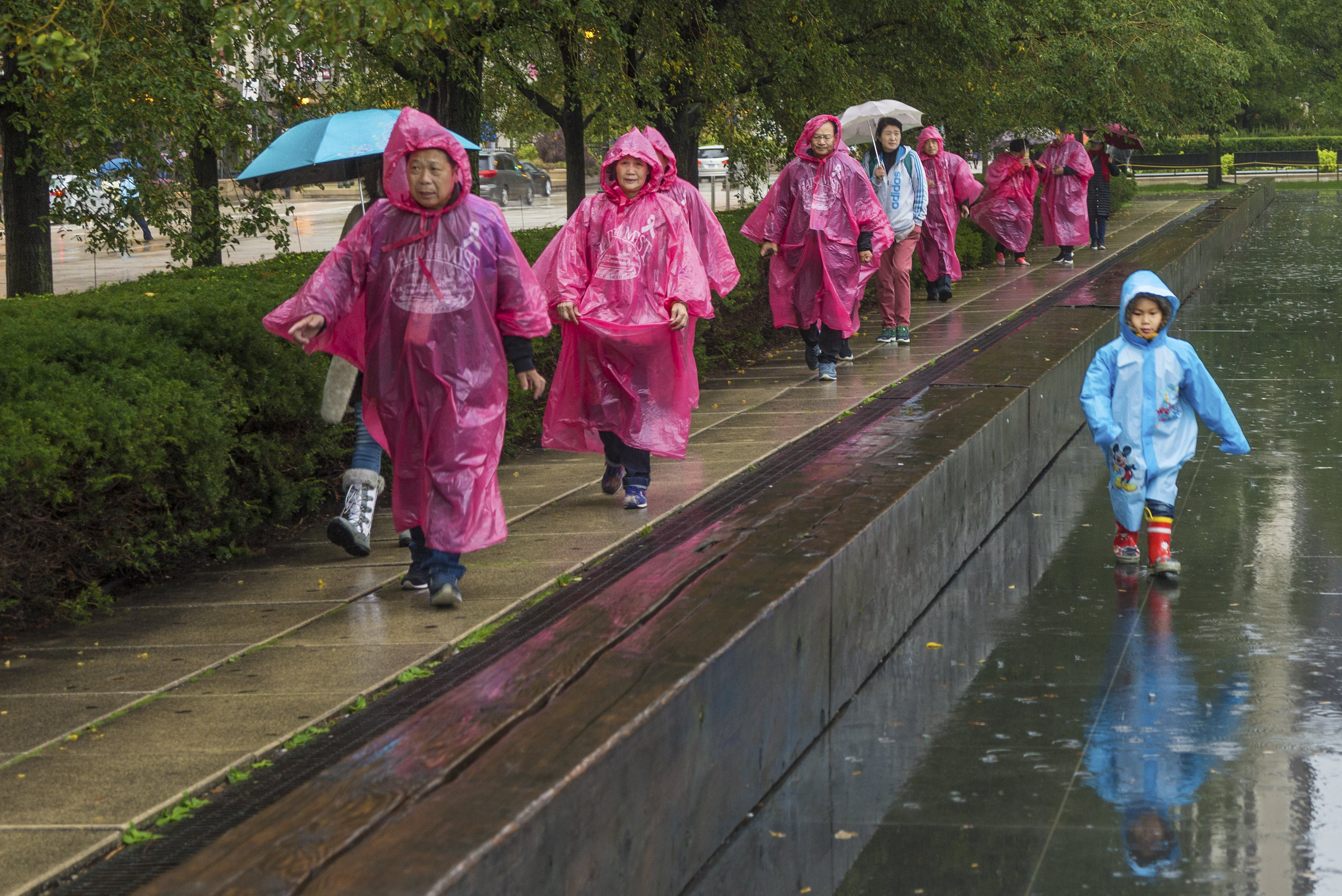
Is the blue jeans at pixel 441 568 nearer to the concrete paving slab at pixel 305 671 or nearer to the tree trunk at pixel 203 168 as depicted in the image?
the concrete paving slab at pixel 305 671

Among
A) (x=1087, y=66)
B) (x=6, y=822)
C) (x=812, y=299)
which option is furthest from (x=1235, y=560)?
Result: (x=1087, y=66)

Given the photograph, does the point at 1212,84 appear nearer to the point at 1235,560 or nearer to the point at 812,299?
the point at 812,299

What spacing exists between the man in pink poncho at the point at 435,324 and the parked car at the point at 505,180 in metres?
35.0

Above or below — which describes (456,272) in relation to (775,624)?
above

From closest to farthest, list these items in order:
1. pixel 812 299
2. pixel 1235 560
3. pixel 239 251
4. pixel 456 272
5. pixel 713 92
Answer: pixel 456 272 < pixel 1235 560 < pixel 812 299 < pixel 713 92 < pixel 239 251

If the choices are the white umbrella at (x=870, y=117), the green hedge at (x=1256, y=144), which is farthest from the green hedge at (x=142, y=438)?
the green hedge at (x=1256, y=144)

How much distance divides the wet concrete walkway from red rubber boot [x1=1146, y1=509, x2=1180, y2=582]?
178 centimetres

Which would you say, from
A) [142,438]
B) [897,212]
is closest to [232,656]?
[142,438]

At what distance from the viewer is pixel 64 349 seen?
5270 millimetres

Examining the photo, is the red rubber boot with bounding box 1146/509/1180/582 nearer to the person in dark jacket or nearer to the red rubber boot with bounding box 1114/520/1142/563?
the red rubber boot with bounding box 1114/520/1142/563

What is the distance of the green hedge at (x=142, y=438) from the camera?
460 centimetres

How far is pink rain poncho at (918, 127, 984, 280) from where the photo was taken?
1441cm

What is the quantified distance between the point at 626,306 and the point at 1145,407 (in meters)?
2.08

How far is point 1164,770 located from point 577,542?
7.58 ft
